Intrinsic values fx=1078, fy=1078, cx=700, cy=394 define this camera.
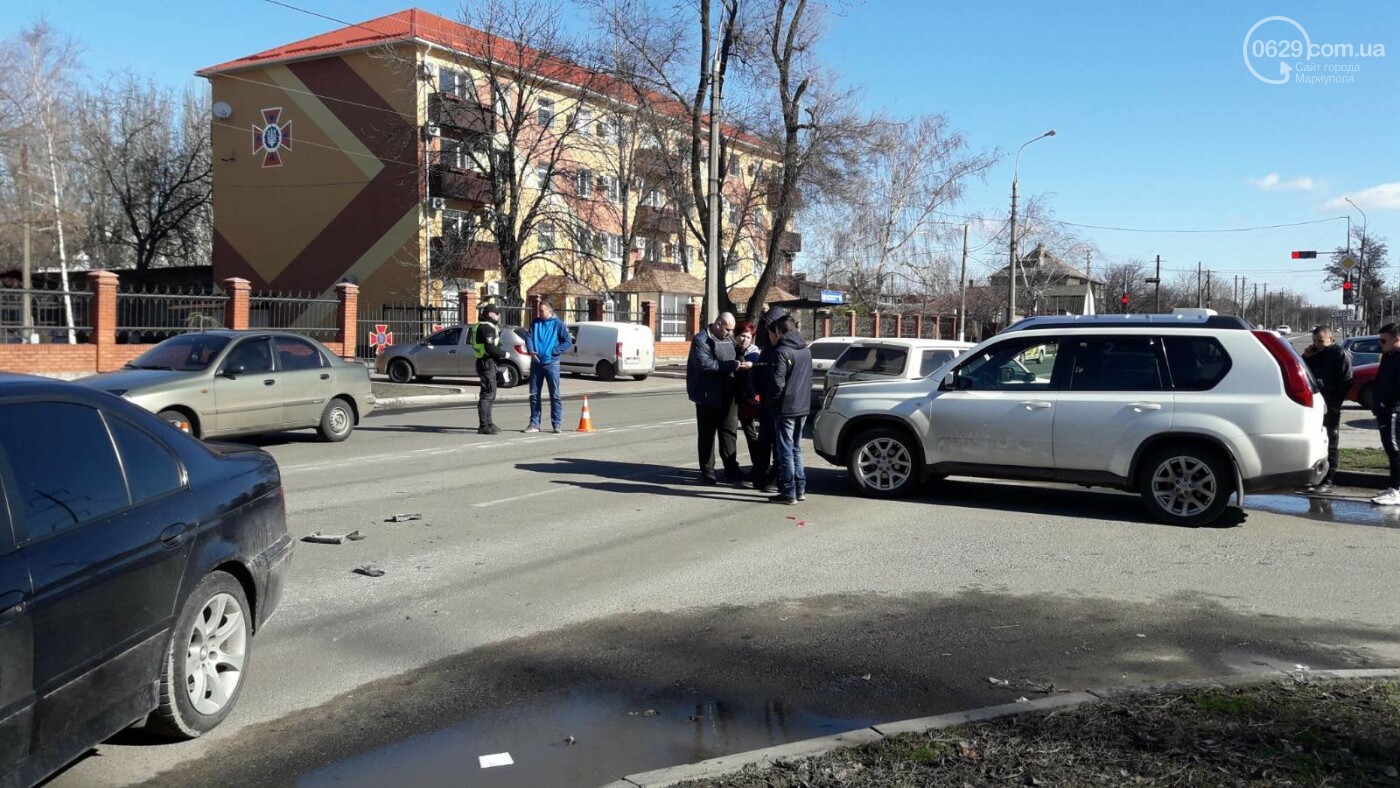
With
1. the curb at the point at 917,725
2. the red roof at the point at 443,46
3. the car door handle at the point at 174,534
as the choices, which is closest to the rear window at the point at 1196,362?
the curb at the point at 917,725

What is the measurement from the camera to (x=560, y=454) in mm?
13648

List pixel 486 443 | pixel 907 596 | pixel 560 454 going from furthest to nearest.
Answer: pixel 486 443, pixel 560 454, pixel 907 596

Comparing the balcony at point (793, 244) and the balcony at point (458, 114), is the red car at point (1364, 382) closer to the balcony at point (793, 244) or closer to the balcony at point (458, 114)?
the balcony at point (458, 114)

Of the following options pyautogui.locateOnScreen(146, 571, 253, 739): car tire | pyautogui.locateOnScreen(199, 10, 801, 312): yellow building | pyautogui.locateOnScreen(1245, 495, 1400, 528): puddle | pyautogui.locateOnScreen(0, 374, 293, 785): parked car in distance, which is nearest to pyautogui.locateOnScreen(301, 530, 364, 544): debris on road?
pyautogui.locateOnScreen(0, 374, 293, 785): parked car in distance

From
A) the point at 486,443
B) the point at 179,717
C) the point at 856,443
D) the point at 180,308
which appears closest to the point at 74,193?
the point at 180,308

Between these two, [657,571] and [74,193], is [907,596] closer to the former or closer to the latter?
[657,571]

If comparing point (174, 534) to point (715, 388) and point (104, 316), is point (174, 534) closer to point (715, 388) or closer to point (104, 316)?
point (715, 388)

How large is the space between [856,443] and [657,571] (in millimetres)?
3690

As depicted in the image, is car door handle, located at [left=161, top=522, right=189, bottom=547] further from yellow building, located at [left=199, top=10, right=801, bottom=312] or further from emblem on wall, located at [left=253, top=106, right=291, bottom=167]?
emblem on wall, located at [left=253, top=106, right=291, bottom=167]

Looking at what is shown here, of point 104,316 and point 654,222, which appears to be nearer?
point 104,316

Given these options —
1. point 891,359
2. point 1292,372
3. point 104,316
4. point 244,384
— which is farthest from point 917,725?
point 104,316

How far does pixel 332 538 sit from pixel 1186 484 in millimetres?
7055

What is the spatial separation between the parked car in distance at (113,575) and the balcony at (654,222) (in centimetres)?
4505

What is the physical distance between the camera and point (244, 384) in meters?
13.3
